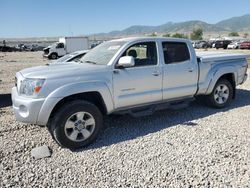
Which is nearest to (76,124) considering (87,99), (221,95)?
(87,99)

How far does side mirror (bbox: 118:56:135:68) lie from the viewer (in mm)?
4484

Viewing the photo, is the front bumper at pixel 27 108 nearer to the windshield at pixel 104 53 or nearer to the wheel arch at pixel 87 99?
the wheel arch at pixel 87 99

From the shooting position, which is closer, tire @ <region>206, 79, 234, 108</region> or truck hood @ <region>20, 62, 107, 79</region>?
truck hood @ <region>20, 62, 107, 79</region>

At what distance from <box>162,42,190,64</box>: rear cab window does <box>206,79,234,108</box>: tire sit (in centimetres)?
131

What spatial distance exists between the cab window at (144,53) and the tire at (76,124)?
1.41 meters

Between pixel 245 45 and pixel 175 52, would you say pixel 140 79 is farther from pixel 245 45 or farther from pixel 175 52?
pixel 245 45

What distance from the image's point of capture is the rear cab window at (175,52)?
5.42 meters

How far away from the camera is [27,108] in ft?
13.2

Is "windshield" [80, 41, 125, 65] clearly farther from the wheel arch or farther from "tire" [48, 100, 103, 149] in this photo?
"tire" [48, 100, 103, 149]

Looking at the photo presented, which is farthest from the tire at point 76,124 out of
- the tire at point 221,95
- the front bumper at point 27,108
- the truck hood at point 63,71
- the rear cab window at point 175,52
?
the tire at point 221,95

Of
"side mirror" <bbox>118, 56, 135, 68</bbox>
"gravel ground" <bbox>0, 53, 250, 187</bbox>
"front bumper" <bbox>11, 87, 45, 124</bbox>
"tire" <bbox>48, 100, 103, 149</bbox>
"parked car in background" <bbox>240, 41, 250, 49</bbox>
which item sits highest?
"parked car in background" <bbox>240, 41, 250, 49</bbox>

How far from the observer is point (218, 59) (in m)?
6.33

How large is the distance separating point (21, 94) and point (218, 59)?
4.66 meters

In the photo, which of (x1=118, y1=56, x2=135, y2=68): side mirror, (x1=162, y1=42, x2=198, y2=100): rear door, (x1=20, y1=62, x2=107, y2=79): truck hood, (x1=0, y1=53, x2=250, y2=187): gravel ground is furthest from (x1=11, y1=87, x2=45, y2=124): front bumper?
(x1=162, y1=42, x2=198, y2=100): rear door
